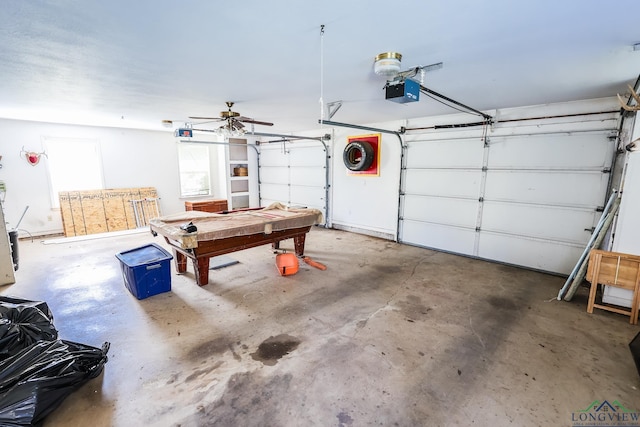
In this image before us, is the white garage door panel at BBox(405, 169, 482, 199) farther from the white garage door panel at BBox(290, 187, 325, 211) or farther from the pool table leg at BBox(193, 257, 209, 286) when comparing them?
the pool table leg at BBox(193, 257, 209, 286)

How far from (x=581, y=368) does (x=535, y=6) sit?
267 centimetres

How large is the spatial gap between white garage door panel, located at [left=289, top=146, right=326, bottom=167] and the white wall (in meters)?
3.23

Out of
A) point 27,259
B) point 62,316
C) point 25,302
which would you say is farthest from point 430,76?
point 27,259

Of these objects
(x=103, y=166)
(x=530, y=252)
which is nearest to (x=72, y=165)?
(x=103, y=166)

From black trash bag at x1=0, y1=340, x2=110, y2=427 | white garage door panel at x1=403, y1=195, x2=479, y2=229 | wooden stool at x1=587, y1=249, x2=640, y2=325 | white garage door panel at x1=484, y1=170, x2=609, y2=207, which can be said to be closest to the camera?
black trash bag at x1=0, y1=340, x2=110, y2=427

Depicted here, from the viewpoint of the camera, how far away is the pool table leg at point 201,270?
12.2 ft

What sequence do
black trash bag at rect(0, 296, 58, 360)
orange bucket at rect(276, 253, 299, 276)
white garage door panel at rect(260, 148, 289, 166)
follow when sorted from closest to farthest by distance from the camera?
black trash bag at rect(0, 296, 58, 360) < orange bucket at rect(276, 253, 299, 276) < white garage door panel at rect(260, 148, 289, 166)

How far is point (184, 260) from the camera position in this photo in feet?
14.0

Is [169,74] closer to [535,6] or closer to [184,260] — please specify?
[184,260]

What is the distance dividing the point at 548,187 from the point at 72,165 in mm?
9332

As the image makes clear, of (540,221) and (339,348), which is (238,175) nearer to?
(339,348)

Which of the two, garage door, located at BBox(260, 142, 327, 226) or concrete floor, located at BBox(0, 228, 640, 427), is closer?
concrete floor, located at BBox(0, 228, 640, 427)

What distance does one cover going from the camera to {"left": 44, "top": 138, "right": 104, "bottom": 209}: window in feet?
20.4

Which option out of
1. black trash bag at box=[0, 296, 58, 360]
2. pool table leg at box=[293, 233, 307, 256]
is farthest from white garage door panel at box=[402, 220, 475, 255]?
black trash bag at box=[0, 296, 58, 360]
